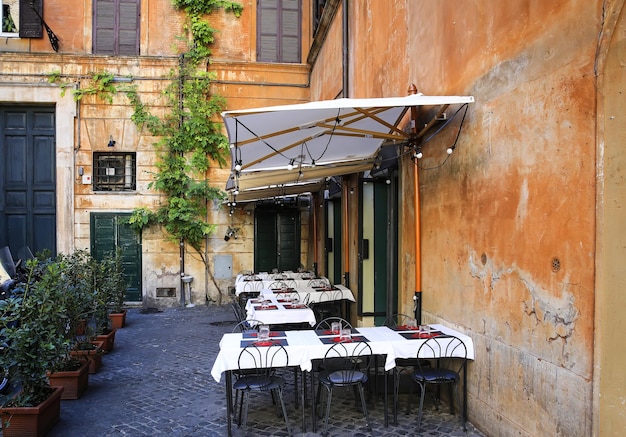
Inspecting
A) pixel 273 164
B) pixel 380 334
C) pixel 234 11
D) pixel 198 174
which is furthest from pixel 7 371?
pixel 234 11

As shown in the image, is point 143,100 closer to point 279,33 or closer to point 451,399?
point 279,33

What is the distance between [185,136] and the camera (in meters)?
12.9

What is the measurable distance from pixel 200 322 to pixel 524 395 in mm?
7996

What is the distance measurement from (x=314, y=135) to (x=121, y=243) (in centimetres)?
852

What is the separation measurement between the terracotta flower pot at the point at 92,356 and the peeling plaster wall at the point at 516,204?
433 cm

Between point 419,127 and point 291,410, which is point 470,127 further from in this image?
point 291,410

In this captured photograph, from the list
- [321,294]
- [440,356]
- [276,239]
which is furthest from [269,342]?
[276,239]

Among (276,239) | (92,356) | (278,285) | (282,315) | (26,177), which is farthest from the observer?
(276,239)

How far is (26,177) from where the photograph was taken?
12.7m

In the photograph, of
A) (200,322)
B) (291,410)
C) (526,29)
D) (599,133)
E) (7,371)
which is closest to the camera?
(599,133)

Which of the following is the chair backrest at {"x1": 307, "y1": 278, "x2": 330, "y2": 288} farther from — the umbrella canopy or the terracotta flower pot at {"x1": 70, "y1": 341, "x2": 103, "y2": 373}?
the terracotta flower pot at {"x1": 70, "y1": 341, "x2": 103, "y2": 373}

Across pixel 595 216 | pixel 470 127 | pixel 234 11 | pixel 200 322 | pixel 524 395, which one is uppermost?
pixel 234 11

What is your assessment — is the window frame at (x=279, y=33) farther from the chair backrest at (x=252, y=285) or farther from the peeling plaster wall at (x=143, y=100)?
the chair backrest at (x=252, y=285)

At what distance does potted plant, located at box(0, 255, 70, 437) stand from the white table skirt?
5.19ft
